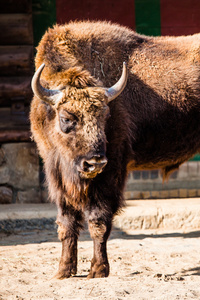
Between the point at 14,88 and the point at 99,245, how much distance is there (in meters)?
3.94

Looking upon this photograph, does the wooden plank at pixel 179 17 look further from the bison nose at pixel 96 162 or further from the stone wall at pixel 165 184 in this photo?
the bison nose at pixel 96 162

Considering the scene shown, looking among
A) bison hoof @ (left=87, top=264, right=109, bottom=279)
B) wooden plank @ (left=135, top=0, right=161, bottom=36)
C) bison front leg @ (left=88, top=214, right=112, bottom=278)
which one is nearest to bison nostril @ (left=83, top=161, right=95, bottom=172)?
bison front leg @ (left=88, top=214, right=112, bottom=278)

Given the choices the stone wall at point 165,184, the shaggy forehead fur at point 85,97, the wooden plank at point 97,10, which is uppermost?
the wooden plank at point 97,10

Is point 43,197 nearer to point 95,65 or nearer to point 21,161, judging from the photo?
point 21,161

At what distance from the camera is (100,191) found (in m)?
4.31

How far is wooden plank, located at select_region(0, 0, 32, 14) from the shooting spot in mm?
7496

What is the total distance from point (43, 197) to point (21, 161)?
2.23 ft

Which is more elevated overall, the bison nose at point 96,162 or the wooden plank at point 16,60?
the wooden plank at point 16,60

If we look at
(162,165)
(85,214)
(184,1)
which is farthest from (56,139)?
(184,1)

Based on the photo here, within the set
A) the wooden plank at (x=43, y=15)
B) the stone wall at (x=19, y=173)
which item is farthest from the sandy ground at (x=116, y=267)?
the wooden plank at (x=43, y=15)

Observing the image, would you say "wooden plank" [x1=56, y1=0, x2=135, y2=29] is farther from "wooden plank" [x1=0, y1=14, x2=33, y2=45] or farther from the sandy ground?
the sandy ground

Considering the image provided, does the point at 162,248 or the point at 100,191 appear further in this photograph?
the point at 162,248

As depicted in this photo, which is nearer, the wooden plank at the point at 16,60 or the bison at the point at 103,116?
the bison at the point at 103,116

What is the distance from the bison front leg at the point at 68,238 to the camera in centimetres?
434
